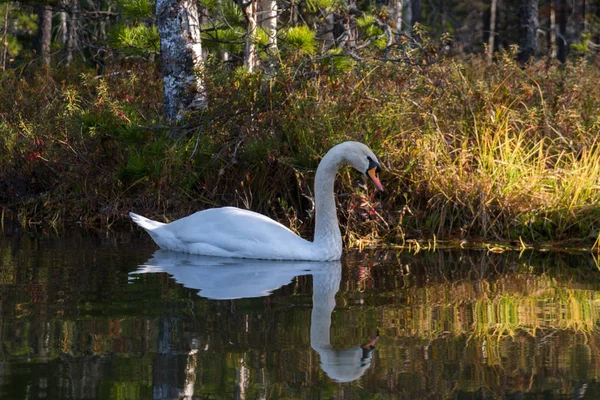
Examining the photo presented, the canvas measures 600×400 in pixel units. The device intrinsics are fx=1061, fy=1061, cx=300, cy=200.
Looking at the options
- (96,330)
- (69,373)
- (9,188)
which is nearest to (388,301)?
(96,330)

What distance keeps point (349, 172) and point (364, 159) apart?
56.4 inches

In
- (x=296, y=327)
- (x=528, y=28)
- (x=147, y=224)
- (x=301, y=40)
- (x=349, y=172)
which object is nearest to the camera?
(x=296, y=327)

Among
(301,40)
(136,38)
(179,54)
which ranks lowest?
(179,54)

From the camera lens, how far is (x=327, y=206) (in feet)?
28.1

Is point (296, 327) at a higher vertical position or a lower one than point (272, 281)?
lower

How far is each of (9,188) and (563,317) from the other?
7.22 metres

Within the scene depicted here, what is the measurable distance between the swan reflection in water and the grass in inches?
59.6

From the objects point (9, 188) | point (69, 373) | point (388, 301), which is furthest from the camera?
point (9, 188)

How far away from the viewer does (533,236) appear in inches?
376

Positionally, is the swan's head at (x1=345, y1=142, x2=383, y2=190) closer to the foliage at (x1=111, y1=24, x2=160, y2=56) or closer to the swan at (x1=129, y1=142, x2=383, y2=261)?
the swan at (x1=129, y1=142, x2=383, y2=261)

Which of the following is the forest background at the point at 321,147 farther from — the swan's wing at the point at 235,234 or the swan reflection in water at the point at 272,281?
→ the swan reflection in water at the point at 272,281

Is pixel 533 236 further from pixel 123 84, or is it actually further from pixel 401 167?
pixel 123 84

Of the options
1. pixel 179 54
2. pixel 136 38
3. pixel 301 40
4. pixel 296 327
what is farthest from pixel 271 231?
pixel 136 38

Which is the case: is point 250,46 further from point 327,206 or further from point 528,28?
point 528,28
